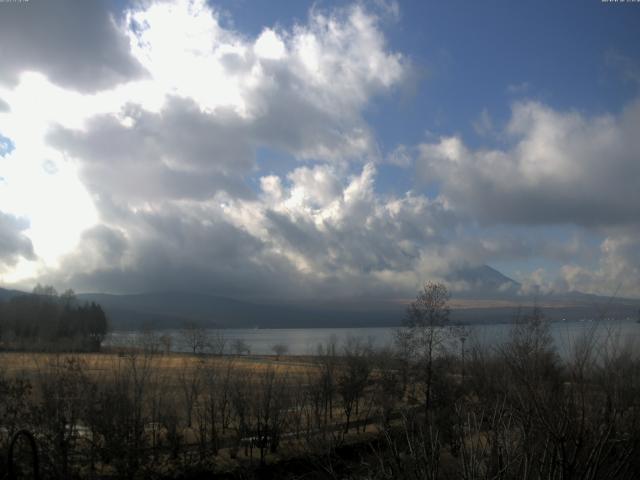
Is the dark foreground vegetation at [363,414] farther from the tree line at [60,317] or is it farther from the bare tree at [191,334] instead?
the bare tree at [191,334]

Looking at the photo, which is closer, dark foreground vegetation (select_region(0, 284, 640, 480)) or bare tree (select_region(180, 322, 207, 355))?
dark foreground vegetation (select_region(0, 284, 640, 480))

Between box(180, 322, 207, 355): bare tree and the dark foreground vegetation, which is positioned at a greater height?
the dark foreground vegetation

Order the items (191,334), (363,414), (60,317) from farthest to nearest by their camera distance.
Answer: (191,334) → (60,317) → (363,414)

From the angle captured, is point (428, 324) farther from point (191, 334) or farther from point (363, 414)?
point (191, 334)

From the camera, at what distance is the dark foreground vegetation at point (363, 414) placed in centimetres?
854

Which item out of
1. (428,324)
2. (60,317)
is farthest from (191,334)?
(428,324)

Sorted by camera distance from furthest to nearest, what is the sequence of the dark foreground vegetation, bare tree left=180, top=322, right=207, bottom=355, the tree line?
1. bare tree left=180, top=322, right=207, bottom=355
2. the tree line
3. the dark foreground vegetation

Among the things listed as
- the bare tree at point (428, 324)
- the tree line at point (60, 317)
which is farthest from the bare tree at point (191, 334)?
the bare tree at point (428, 324)

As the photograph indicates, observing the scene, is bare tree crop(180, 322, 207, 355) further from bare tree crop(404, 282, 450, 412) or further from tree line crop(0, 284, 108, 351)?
bare tree crop(404, 282, 450, 412)

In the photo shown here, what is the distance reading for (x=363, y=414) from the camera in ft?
157

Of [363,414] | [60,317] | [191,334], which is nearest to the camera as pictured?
[363,414]

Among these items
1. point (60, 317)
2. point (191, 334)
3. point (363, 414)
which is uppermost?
point (60, 317)

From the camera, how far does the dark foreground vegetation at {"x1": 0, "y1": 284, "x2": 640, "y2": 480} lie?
28.0 ft

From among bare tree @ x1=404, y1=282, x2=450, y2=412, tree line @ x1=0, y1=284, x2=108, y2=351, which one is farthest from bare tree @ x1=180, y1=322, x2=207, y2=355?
bare tree @ x1=404, y1=282, x2=450, y2=412
